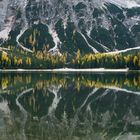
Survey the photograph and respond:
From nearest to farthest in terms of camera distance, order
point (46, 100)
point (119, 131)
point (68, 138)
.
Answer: point (68, 138), point (119, 131), point (46, 100)

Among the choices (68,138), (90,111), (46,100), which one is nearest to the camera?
(68,138)

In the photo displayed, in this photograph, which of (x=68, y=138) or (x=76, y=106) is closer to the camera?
(x=68, y=138)

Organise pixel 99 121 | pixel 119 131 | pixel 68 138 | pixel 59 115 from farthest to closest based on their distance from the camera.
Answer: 1. pixel 59 115
2. pixel 99 121
3. pixel 119 131
4. pixel 68 138

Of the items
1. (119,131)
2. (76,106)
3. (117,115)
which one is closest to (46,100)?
(76,106)

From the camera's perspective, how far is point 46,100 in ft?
272

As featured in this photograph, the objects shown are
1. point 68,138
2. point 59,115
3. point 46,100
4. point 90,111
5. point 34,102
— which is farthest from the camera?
point 46,100

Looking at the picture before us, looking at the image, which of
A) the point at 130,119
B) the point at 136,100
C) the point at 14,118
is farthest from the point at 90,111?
the point at 136,100

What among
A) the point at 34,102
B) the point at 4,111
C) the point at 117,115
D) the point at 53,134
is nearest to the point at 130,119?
the point at 117,115

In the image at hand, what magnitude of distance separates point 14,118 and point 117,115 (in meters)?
15.8

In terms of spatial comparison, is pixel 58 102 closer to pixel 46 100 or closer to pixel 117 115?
pixel 46 100

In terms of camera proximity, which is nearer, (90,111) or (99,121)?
(99,121)

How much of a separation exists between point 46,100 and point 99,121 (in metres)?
30.1

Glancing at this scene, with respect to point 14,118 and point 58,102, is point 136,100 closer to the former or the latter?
point 58,102

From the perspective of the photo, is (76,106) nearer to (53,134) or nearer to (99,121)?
(99,121)
